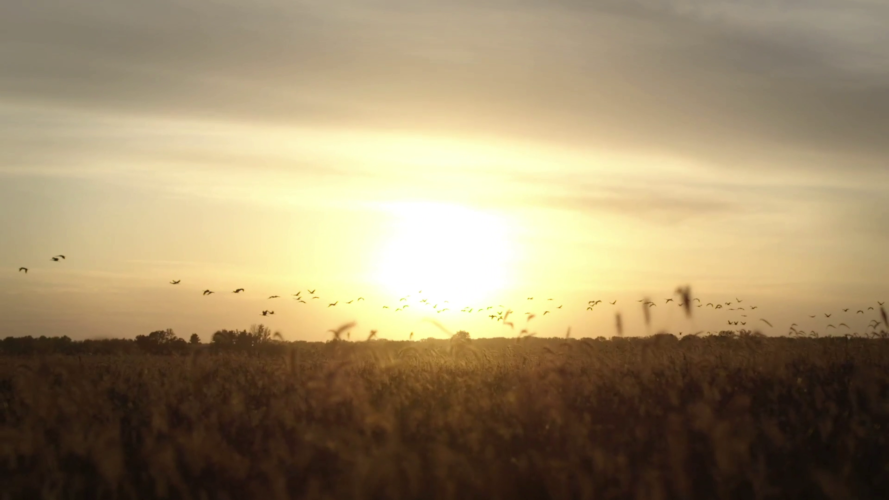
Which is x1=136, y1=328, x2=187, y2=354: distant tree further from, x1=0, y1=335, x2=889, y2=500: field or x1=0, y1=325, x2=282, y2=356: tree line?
x1=0, y1=335, x2=889, y2=500: field

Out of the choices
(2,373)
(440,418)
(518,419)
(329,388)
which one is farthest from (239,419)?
(2,373)

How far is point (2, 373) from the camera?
16.6m

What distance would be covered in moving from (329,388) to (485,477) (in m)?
4.22

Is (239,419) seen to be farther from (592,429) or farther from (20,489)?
(592,429)

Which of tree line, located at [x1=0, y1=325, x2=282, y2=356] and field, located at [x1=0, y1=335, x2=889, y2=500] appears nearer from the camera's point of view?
field, located at [x1=0, y1=335, x2=889, y2=500]

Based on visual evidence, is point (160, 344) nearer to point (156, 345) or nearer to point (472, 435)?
point (156, 345)

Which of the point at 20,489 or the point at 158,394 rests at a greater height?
the point at 158,394

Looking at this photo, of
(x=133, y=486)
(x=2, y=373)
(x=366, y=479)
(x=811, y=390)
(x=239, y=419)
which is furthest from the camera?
(x=2, y=373)

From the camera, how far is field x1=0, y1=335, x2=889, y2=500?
20.0ft

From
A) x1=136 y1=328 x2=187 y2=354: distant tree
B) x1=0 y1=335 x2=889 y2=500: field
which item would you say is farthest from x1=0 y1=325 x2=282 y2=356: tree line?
x1=0 y1=335 x2=889 y2=500: field

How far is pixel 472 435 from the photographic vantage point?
23.4 feet

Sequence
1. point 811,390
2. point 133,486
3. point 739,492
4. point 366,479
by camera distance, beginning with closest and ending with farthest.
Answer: point 366,479 < point 739,492 < point 133,486 < point 811,390

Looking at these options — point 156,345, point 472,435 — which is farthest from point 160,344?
point 472,435

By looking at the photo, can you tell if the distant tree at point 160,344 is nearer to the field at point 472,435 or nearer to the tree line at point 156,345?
the tree line at point 156,345
